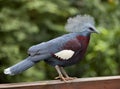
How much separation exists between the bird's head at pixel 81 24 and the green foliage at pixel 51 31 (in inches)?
60.7

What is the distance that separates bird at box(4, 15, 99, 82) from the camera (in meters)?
1.52

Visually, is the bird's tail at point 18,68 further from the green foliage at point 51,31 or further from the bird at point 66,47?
the green foliage at point 51,31

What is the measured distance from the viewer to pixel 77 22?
5.13 feet

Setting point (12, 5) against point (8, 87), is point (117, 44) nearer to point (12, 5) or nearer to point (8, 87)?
point (12, 5)

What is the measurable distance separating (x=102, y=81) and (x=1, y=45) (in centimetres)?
188

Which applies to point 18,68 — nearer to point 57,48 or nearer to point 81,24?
point 57,48

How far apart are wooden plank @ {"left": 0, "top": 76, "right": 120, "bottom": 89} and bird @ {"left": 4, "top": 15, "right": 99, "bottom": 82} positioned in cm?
3

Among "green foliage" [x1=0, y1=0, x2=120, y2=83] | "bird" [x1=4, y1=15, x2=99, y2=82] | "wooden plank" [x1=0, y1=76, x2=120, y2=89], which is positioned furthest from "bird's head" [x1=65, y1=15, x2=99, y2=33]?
"green foliage" [x1=0, y1=0, x2=120, y2=83]

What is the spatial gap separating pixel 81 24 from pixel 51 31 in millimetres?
2228

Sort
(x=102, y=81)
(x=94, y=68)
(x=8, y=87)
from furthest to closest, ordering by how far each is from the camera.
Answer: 1. (x=94, y=68)
2. (x=102, y=81)
3. (x=8, y=87)

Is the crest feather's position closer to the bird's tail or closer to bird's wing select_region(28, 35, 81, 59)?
bird's wing select_region(28, 35, 81, 59)

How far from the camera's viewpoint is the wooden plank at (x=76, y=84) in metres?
1.52

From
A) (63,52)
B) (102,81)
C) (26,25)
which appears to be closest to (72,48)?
(63,52)

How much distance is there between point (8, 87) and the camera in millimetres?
1493
